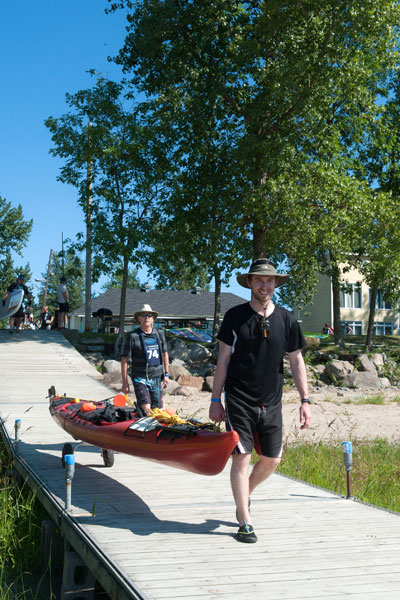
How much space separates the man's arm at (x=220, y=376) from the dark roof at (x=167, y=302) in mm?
48687

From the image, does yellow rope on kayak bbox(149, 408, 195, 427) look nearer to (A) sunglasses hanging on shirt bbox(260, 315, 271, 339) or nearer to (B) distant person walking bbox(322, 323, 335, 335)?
(A) sunglasses hanging on shirt bbox(260, 315, 271, 339)

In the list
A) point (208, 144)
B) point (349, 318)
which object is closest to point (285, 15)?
point (208, 144)

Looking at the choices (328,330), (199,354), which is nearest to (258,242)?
(199,354)

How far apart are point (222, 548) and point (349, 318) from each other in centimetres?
5160

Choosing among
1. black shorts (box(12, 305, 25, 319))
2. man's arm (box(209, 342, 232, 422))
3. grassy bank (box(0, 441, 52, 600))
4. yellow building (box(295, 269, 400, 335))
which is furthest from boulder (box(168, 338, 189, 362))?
yellow building (box(295, 269, 400, 335))

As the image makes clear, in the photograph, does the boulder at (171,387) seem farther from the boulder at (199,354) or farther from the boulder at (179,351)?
the boulder at (199,354)

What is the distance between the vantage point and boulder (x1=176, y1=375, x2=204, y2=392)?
1853 centimetres

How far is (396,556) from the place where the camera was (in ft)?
14.4

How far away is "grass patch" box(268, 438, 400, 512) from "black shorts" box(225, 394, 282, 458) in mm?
3462

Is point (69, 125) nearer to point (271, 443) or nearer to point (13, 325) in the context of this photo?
point (13, 325)

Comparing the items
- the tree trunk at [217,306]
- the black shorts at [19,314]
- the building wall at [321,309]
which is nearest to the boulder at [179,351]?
the tree trunk at [217,306]

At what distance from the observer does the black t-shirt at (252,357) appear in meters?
4.73

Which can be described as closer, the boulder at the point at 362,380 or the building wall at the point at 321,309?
the boulder at the point at 362,380

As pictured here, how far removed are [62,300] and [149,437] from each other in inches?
731
